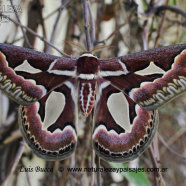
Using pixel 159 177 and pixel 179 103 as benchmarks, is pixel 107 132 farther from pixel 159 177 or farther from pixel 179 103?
pixel 179 103

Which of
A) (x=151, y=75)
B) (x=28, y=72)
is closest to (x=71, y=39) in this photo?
(x=28, y=72)

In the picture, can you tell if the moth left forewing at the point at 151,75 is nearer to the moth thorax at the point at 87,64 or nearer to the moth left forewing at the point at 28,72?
the moth thorax at the point at 87,64

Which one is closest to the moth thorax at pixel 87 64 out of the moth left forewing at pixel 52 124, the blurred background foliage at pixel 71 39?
the moth left forewing at pixel 52 124

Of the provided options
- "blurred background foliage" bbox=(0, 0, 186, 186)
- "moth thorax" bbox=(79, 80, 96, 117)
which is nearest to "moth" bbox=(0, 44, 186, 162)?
"moth thorax" bbox=(79, 80, 96, 117)

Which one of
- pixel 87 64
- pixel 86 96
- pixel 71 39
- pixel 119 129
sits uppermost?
pixel 71 39

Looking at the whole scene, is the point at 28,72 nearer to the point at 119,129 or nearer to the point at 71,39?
the point at 119,129

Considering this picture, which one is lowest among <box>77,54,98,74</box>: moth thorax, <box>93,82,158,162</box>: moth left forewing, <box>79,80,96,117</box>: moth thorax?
<box>93,82,158,162</box>: moth left forewing

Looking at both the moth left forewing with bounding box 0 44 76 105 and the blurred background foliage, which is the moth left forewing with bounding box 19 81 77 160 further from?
the blurred background foliage
